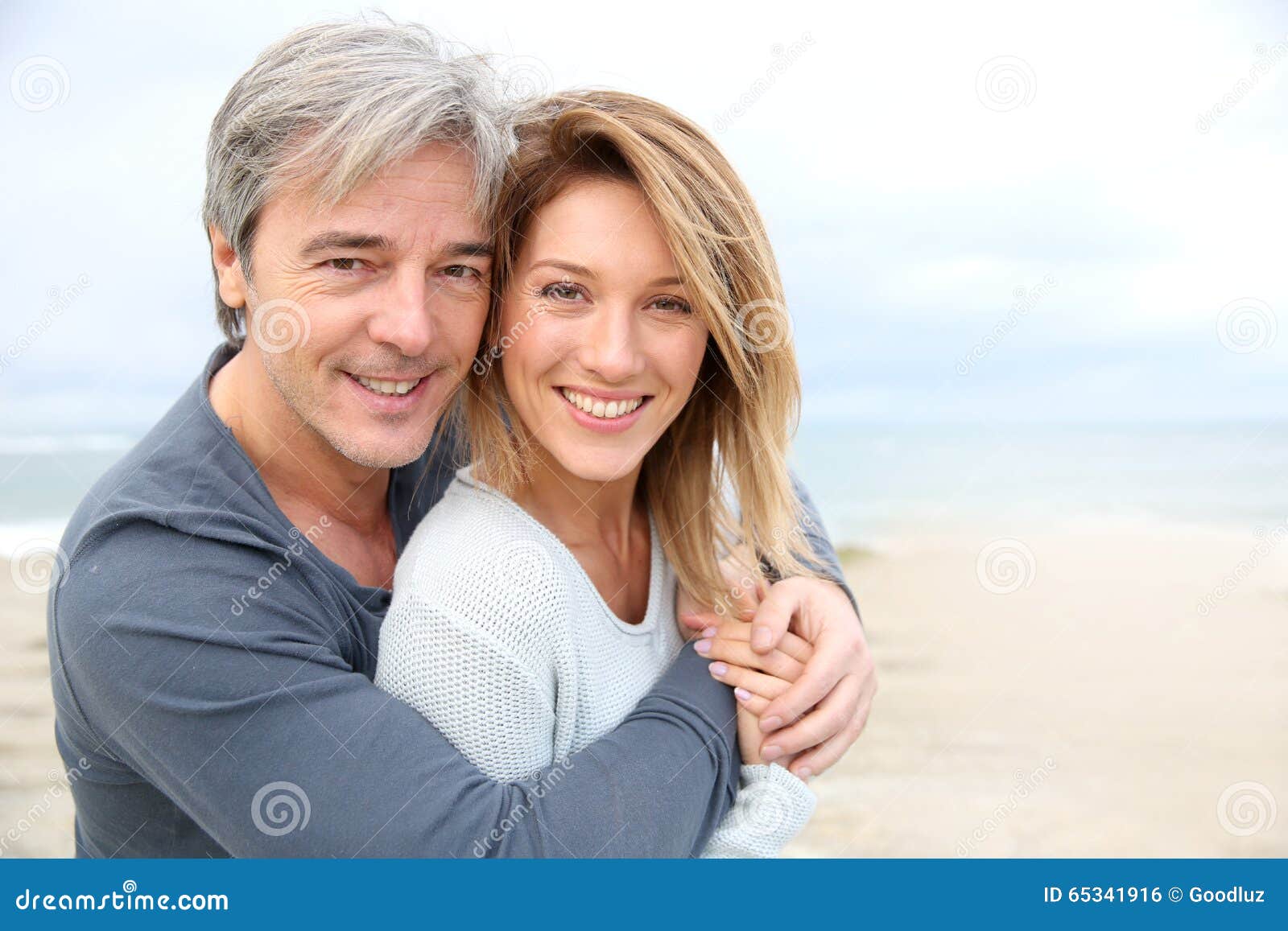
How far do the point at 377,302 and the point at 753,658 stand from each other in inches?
45.7

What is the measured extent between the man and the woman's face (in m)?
0.18

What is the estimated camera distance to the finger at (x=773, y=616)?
234cm

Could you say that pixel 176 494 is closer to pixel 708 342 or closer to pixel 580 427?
pixel 580 427

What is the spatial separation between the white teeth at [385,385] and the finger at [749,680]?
94cm

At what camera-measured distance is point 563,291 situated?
7.17 feet

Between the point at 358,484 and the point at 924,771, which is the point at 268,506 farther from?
the point at 924,771

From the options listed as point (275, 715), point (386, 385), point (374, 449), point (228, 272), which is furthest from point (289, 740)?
point (228, 272)

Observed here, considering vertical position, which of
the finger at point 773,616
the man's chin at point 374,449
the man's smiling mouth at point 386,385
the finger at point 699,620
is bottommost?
the finger at point 699,620

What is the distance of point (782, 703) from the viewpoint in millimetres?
2277

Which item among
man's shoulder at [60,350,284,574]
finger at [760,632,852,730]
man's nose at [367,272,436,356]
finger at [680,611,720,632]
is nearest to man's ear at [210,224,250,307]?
man's shoulder at [60,350,284,574]

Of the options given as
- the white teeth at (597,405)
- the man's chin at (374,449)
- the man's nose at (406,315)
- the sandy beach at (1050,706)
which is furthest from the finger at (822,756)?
the sandy beach at (1050,706)

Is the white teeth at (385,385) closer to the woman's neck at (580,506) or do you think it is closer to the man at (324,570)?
the man at (324,570)

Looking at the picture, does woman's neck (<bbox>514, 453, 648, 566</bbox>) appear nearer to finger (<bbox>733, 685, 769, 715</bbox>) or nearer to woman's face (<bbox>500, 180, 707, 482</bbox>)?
woman's face (<bbox>500, 180, 707, 482</bbox>)

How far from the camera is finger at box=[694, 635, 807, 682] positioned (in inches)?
92.7
